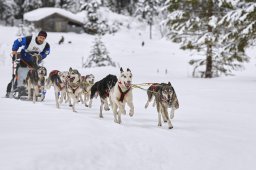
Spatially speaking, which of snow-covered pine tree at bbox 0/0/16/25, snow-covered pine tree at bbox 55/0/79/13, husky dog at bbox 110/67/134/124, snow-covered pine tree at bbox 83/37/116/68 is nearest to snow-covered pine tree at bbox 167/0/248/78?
snow-covered pine tree at bbox 83/37/116/68

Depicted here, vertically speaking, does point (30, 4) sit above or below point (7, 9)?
above

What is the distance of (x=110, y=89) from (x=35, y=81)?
132 inches

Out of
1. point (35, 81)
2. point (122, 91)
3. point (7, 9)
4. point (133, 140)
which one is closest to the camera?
point (133, 140)

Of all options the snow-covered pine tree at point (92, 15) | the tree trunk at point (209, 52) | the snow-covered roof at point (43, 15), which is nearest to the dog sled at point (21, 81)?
the tree trunk at point (209, 52)

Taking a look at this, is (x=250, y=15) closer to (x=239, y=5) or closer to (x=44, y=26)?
(x=239, y=5)

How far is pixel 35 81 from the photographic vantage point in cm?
1116

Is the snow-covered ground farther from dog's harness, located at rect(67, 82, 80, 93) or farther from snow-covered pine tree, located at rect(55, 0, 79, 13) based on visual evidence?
snow-covered pine tree, located at rect(55, 0, 79, 13)

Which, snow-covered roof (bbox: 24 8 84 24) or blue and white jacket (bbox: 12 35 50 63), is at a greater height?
snow-covered roof (bbox: 24 8 84 24)

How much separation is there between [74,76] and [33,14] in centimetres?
5402

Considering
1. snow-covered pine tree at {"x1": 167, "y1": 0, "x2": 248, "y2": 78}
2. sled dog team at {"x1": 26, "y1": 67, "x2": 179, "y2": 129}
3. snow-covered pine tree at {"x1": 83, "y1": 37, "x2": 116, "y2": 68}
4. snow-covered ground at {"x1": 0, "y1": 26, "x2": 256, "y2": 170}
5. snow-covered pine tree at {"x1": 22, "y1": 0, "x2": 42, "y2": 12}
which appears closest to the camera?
snow-covered ground at {"x1": 0, "y1": 26, "x2": 256, "y2": 170}

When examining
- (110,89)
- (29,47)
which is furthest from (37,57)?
(110,89)

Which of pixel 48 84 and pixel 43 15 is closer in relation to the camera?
pixel 48 84

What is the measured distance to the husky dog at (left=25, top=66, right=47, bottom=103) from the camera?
1119 centimetres

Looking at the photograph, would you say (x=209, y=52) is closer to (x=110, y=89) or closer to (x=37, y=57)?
(x=37, y=57)
